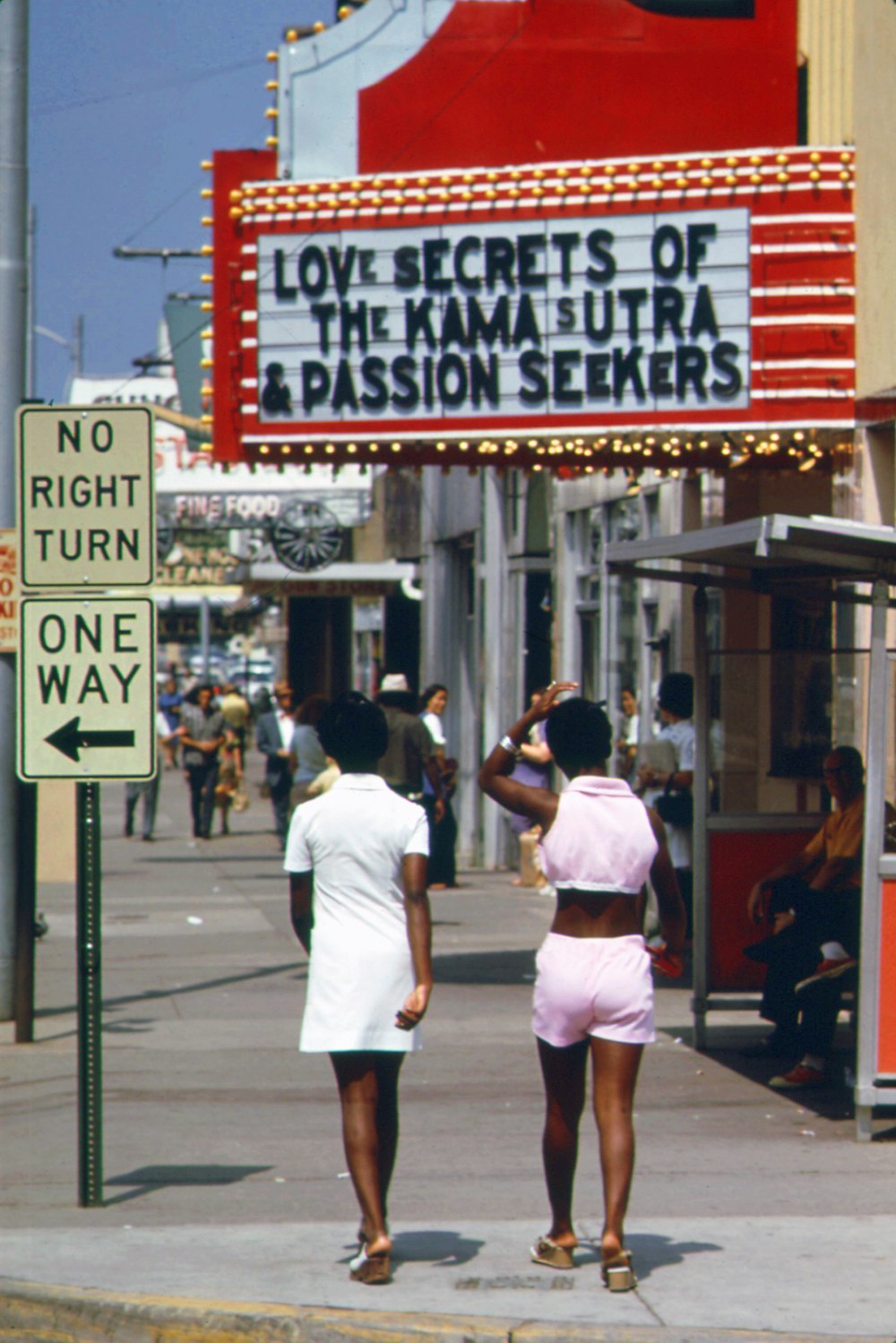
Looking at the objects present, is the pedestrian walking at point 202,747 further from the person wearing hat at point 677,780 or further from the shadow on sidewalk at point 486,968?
the person wearing hat at point 677,780

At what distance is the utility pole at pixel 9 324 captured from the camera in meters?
12.5

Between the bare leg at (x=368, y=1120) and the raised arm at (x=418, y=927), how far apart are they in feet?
0.53

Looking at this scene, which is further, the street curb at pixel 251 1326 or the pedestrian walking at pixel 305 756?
the pedestrian walking at pixel 305 756

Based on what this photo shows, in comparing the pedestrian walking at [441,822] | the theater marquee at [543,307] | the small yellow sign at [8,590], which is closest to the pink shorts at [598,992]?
the small yellow sign at [8,590]

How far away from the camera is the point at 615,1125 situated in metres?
6.47

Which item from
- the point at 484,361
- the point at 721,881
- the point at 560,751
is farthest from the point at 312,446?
the point at 560,751

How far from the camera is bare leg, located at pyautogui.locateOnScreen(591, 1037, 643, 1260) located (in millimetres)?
6410

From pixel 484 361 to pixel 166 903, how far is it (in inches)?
308

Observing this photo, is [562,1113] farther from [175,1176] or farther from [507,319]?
[507,319]

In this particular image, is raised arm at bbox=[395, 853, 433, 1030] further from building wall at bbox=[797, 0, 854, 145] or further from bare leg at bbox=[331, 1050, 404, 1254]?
building wall at bbox=[797, 0, 854, 145]

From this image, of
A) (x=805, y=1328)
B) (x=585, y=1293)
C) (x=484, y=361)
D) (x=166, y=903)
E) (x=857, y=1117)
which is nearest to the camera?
(x=805, y=1328)

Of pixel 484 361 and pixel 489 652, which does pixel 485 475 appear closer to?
pixel 489 652

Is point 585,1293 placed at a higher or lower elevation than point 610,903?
lower

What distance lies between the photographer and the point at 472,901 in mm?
19875
